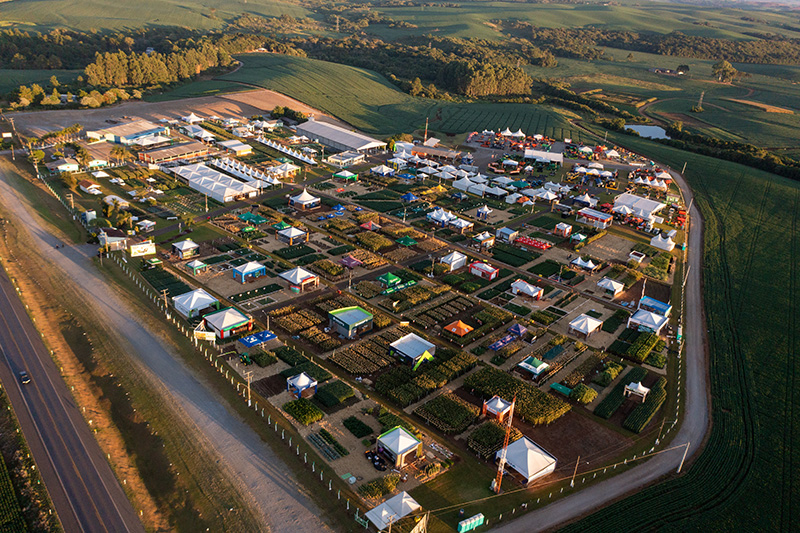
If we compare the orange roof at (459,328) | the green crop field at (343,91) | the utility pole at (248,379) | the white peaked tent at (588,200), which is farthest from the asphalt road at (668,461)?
the green crop field at (343,91)

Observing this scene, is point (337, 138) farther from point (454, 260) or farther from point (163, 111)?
point (454, 260)

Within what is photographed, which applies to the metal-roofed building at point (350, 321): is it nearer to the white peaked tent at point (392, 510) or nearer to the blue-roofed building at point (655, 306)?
the white peaked tent at point (392, 510)

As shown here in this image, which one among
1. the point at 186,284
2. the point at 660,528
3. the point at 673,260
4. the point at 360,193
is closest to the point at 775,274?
the point at 673,260

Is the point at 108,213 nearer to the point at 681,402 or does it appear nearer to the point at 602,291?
the point at 602,291

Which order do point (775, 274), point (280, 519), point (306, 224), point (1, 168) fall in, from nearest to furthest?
point (280, 519), point (775, 274), point (306, 224), point (1, 168)

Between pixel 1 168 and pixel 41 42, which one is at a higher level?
pixel 41 42

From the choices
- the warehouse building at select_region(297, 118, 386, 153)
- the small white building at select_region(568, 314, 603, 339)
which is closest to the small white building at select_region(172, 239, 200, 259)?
the small white building at select_region(568, 314, 603, 339)

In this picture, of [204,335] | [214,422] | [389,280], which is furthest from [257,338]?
[389,280]
